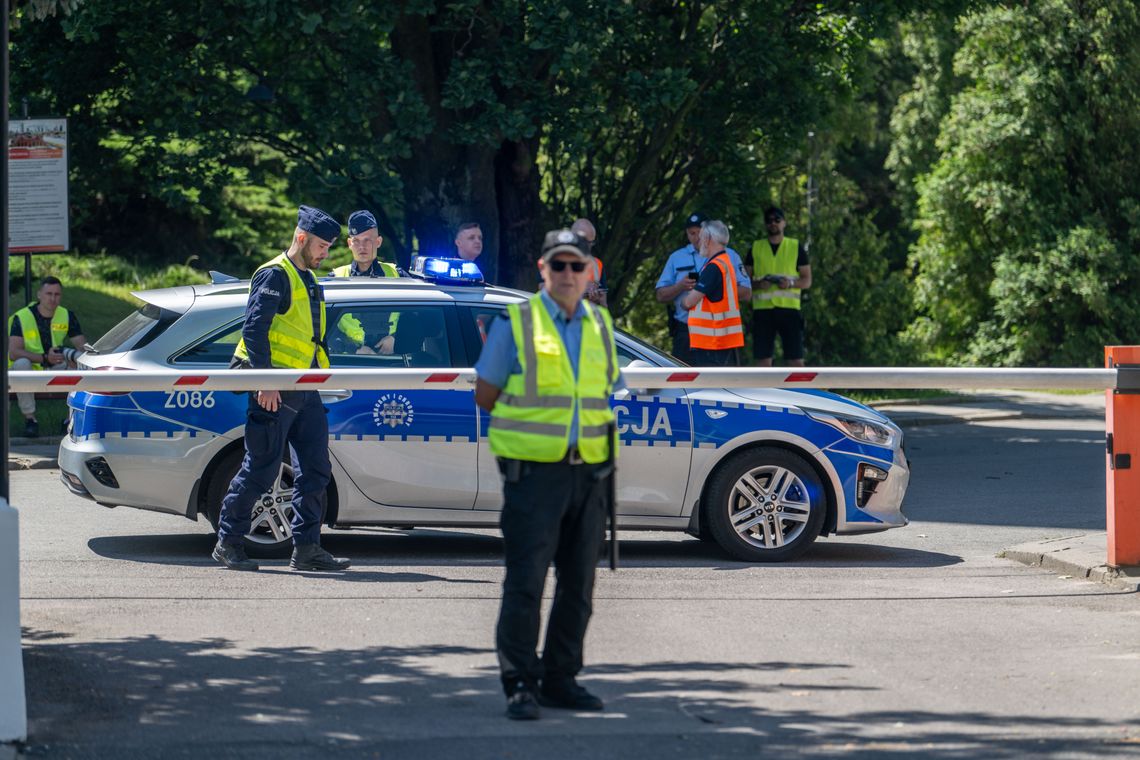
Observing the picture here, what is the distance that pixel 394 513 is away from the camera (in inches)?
396

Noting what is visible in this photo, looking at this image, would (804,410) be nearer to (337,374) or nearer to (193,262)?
(337,374)

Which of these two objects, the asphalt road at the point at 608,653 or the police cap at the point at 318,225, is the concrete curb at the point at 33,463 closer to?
the asphalt road at the point at 608,653

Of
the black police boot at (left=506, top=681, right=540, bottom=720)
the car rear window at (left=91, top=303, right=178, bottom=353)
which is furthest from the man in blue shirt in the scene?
the black police boot at (left=506, top=681, right=540, bottom=720)

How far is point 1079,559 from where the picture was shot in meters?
9.77

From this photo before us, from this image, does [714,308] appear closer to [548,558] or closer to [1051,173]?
[548,558]

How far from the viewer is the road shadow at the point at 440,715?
5.93 meters

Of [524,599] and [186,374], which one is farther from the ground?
[186,374]

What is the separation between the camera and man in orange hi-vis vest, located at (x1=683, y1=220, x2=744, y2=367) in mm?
14312

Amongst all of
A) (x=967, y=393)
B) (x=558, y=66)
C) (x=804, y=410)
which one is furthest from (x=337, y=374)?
(x=967, y=393)

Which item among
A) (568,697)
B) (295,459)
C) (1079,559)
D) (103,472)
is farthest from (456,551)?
(568,697)

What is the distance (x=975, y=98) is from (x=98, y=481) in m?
30.0

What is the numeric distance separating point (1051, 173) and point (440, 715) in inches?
1289

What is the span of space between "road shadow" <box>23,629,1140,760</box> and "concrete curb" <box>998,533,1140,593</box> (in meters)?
2.66

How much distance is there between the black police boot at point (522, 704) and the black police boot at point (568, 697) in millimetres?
158
